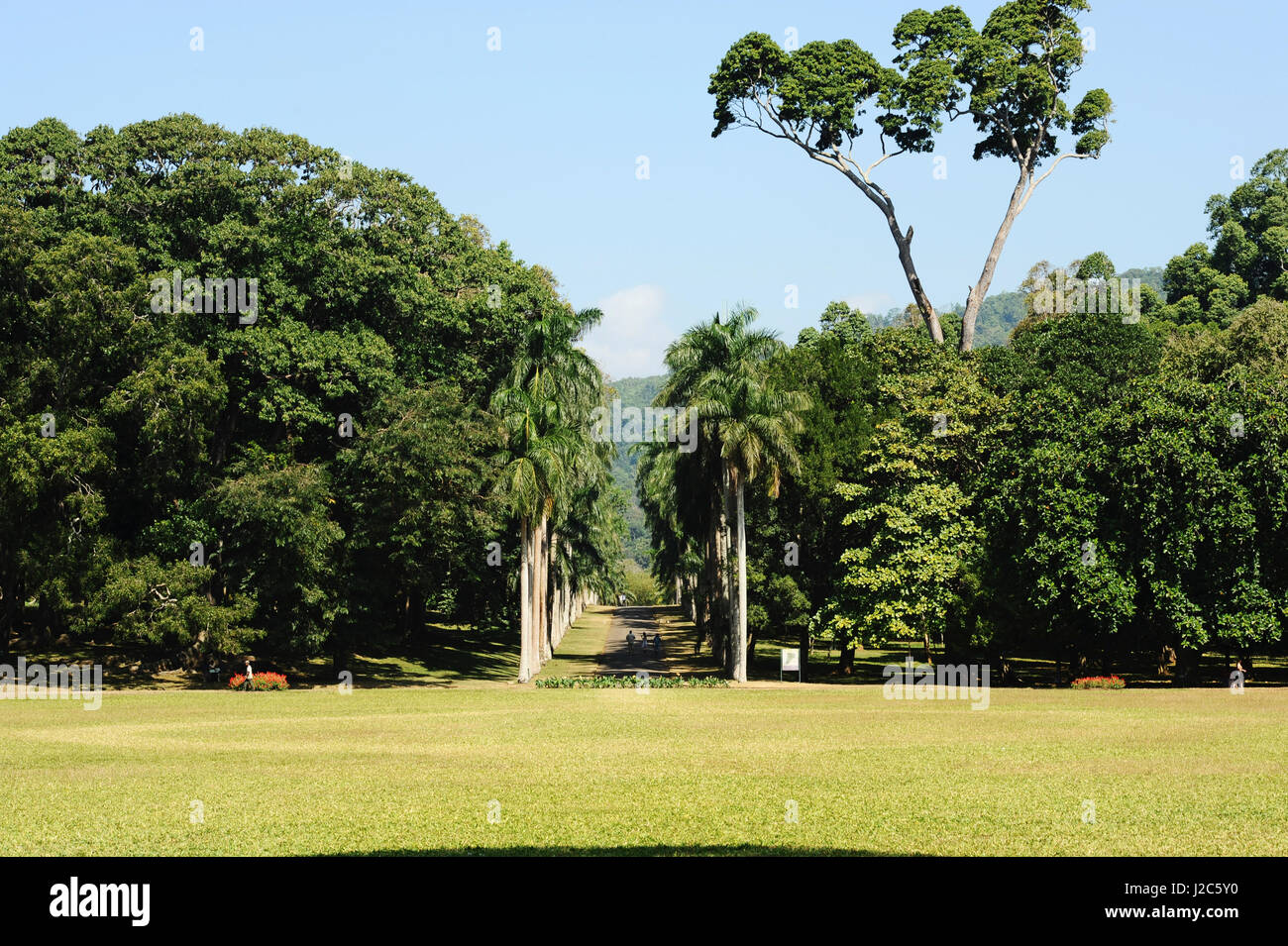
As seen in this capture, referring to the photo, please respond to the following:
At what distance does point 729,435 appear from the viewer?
165 feet

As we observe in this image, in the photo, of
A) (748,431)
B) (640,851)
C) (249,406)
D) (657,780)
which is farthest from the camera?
(249,406)

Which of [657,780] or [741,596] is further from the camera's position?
[741,596]

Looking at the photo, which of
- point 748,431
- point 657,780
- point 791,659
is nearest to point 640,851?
point 657,780

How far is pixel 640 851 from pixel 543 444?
37184 mm

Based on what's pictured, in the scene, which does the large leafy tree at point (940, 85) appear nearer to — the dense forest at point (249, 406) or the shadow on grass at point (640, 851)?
the dense forest at point (249, 406)

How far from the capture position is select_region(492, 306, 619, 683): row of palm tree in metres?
50.6

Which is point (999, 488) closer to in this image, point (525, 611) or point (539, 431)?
point (539, 431)

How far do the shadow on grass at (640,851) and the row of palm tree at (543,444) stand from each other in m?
35.2

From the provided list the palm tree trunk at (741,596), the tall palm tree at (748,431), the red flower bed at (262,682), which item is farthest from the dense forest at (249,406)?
the palm tree trunk at (741,596)

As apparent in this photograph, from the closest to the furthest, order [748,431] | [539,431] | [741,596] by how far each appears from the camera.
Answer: [748,431], [539,431], [741,596]

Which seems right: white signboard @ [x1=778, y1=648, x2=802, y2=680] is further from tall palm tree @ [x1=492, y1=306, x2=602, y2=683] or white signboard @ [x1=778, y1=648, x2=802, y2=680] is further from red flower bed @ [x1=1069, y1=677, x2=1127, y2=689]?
red flower bed @ [x1=1069, y1=677, x2=1127, y2=689]

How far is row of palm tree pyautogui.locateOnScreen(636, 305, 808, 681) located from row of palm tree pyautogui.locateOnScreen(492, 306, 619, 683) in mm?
4590

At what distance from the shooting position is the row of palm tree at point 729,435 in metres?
50.9
